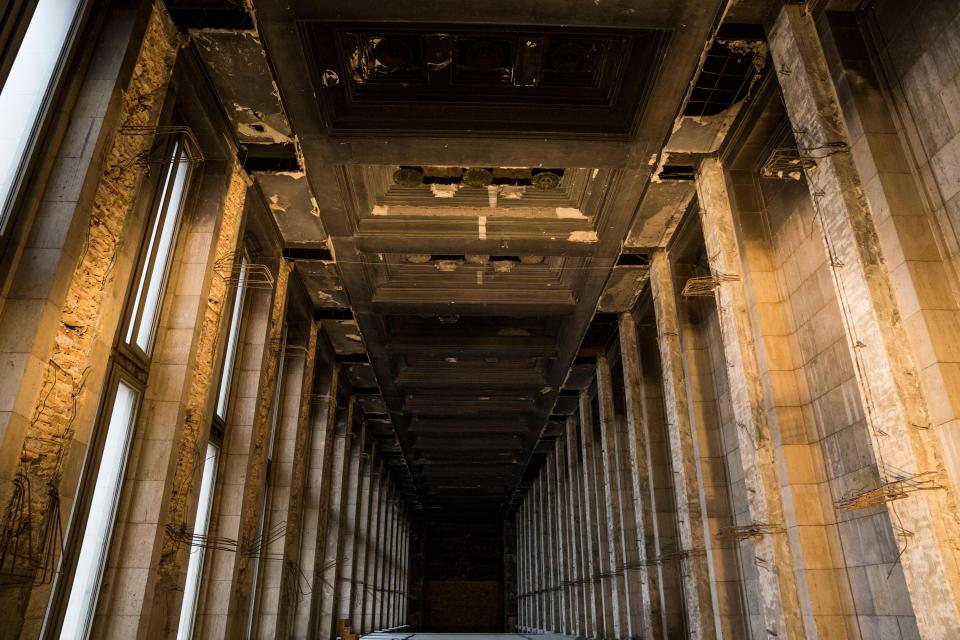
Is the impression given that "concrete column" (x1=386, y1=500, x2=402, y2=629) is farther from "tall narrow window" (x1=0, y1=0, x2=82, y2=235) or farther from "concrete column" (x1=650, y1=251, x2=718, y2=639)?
"tall narrow window" (x1=0, y1=0, x2=82, y2=235)

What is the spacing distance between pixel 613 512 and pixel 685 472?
219 inches

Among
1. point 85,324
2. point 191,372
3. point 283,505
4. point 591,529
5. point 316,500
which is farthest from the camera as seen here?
point 591,529

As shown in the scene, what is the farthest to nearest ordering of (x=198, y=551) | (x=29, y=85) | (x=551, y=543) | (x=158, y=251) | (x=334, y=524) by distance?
1. (x=551, y=543)
2. (x=334, y=524)
3. (x=198, y=551)
4. (x=158, y=251)
5. (x=29, y=85)

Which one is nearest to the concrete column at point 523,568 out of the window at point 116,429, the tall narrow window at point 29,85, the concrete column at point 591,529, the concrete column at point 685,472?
the concrete column at point 591,529

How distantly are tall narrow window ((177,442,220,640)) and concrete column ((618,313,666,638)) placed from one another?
780 centimetres

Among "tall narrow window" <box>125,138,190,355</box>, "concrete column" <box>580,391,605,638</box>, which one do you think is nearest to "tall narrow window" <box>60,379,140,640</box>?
"tall narrow window" <box>125,138,190,355</box>

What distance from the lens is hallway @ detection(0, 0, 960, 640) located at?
541cm

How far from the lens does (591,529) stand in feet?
62.6

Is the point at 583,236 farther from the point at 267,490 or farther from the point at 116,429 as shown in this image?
the point at 116,429

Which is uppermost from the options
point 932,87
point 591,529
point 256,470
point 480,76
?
point 480,76

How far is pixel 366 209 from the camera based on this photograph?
37.7 feet

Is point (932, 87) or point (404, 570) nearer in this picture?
point (932, 87)

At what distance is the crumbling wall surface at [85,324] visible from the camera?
5.19 metres

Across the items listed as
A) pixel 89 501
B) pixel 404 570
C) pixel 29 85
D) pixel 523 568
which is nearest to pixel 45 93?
pixel 29 85
